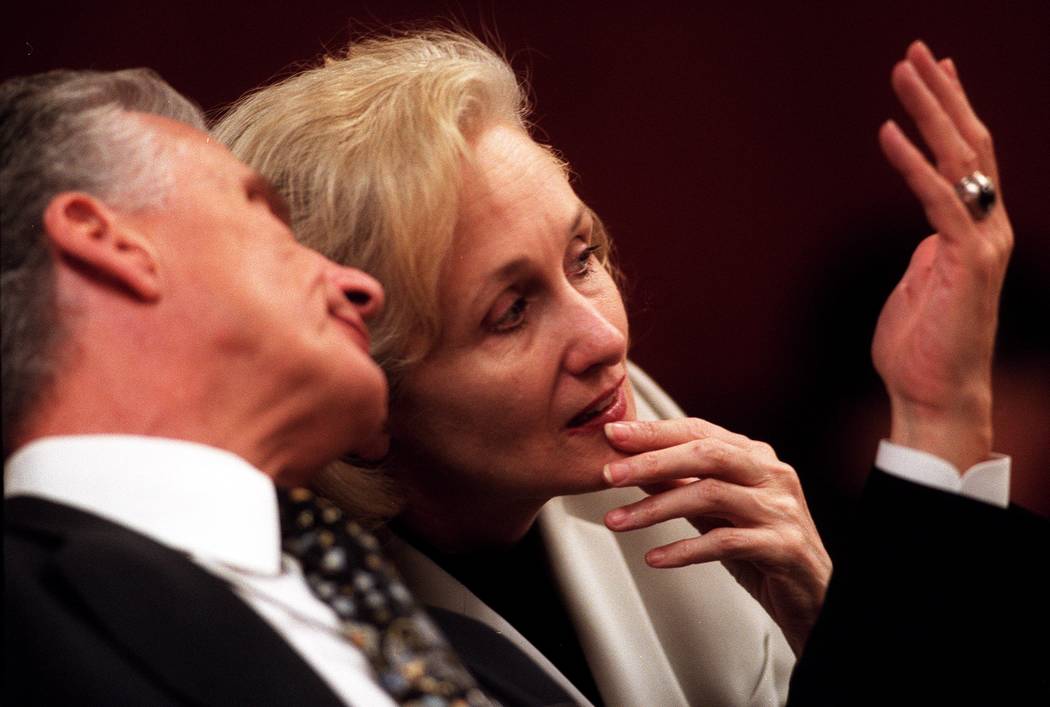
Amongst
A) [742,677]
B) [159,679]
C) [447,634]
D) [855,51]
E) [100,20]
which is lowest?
[742,677]

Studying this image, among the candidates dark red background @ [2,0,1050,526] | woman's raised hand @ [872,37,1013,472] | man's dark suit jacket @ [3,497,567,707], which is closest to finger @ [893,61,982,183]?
woman's raised hand @ [872,37,1013,472]

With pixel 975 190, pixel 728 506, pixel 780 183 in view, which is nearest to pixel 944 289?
pixel 975 190

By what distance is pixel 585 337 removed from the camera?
1.13 meters

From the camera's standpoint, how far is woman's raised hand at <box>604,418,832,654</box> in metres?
1.16

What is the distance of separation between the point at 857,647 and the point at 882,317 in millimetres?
272

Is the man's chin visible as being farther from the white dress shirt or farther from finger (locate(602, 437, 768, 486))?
the white dress shirt

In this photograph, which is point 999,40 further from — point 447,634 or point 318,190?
point 447,634

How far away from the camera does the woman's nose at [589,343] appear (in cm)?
113

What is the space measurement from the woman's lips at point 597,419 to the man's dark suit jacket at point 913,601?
0.31 meters

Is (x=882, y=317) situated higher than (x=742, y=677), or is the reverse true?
(x=882, y=317)

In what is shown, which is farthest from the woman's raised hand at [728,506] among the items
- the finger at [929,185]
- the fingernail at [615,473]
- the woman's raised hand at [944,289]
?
the finger at [929,185]

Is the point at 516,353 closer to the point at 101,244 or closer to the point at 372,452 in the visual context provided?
the point at 372,452

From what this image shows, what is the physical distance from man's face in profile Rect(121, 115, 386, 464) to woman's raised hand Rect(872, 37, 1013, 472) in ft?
1.38

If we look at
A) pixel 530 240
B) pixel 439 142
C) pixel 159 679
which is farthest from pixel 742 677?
pixel 159 679
